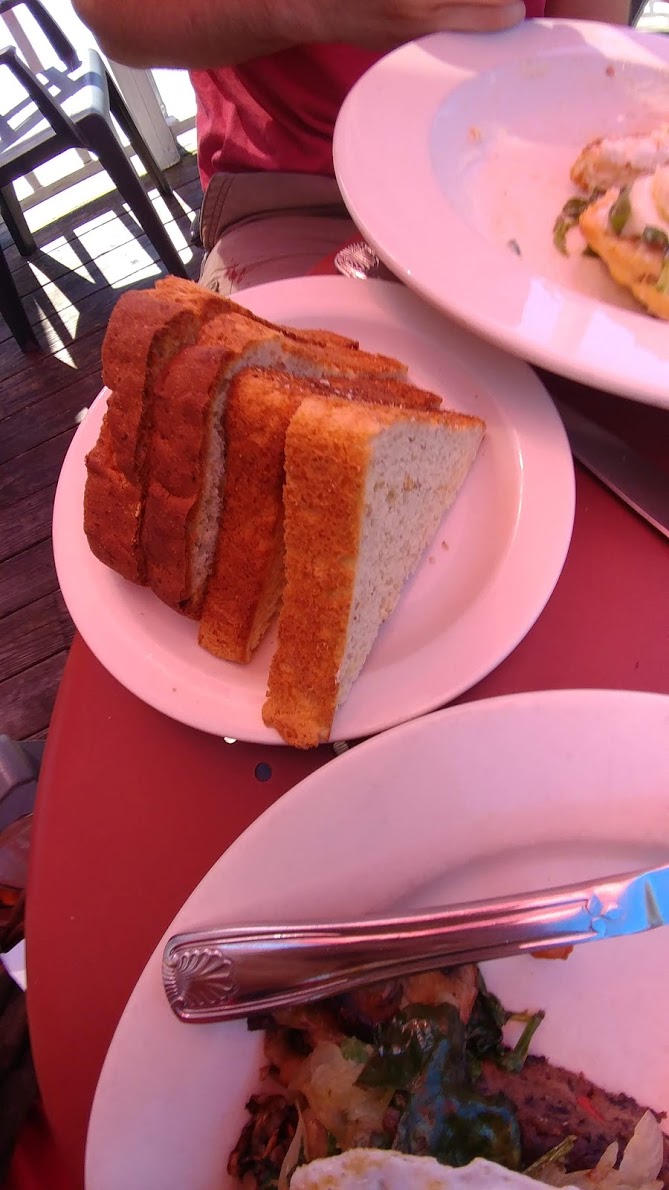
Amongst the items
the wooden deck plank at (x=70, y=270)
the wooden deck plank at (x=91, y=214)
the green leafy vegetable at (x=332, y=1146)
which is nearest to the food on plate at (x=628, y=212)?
the green leafy vegetable at (x=332, y=1146)

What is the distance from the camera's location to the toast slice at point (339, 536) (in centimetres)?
78

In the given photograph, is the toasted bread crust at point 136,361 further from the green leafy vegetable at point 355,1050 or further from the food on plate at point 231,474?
the green leafy vegetable at point 355,1050

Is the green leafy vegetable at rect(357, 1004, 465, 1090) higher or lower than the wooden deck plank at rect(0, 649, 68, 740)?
higher

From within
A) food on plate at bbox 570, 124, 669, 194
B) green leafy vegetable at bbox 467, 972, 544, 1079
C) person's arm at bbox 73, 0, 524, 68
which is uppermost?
person's arm at bbox 73, 0, 524, 68

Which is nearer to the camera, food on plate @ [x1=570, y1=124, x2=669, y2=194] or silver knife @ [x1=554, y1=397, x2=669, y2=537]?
silver knife @ [x1=554, y1=397, x2=669, y2=537]

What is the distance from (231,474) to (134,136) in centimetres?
231

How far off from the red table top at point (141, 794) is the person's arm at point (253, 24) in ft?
2.62

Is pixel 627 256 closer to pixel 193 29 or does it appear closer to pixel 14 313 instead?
pixel 193 29

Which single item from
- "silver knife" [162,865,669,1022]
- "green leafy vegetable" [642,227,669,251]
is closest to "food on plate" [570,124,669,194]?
"green leafy vegetable" [642,227,669,251]

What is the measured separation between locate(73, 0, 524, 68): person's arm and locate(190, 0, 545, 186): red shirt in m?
0.09

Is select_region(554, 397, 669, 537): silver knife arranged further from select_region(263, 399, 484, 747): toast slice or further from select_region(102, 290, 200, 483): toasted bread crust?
select_region(102, 290, 200, 483): toasted bread crust

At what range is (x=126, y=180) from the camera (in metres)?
2.30

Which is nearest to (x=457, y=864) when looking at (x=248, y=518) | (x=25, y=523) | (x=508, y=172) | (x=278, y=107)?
(x=248, y=518)

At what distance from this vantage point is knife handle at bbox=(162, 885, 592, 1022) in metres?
0.62
